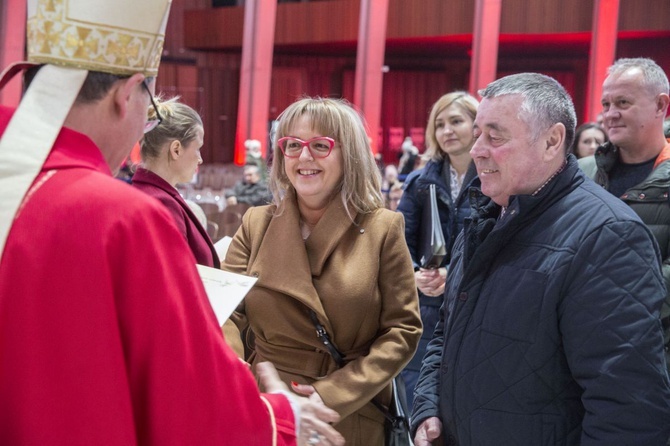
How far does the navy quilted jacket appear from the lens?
4.82 ft

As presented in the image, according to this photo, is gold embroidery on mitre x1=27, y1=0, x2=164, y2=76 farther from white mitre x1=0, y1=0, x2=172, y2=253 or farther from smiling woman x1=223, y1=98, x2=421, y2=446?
smiling woman x1=223, y1=98, x2=421, y2=446

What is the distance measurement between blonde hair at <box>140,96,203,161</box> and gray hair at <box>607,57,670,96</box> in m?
1.48

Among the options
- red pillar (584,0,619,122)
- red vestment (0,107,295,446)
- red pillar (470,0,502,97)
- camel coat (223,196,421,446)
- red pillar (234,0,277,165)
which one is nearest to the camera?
red vestment (0,107,295,446)

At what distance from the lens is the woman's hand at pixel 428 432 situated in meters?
1.85

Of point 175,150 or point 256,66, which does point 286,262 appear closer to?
point 175,150

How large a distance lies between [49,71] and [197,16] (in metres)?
19.0

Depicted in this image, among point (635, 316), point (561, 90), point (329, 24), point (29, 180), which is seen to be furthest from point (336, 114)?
point (329, 24)

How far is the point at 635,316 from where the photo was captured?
1475mm

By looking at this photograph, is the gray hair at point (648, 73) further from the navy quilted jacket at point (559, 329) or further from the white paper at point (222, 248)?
the white paper at point (222, 248)

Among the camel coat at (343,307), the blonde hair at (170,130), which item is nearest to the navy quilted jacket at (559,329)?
the camel coat at (343,307)

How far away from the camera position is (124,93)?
3.72 feet

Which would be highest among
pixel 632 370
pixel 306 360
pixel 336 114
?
pixel 336 114

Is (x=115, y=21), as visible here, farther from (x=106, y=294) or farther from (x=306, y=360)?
(x=306, y=360)

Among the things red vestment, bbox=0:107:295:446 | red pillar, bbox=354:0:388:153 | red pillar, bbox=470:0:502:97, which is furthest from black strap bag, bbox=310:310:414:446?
red pillar, bbox=470:0:502:97
